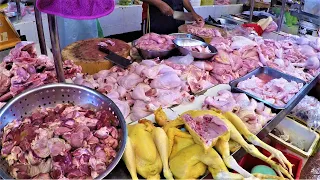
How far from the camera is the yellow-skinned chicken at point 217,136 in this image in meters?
1.60

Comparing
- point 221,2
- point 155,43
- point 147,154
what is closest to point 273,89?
point 155,43

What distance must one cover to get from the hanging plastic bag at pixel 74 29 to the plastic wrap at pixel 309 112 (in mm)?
3256

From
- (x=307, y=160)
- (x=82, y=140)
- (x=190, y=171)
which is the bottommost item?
(x=307, y=160)

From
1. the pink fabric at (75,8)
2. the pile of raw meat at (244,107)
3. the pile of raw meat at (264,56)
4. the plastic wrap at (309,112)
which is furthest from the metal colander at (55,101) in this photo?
the plastic wrap at (309,112)

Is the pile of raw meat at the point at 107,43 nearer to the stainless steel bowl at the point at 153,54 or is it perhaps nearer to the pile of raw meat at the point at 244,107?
the stainless steel bowl at the point at 153,54

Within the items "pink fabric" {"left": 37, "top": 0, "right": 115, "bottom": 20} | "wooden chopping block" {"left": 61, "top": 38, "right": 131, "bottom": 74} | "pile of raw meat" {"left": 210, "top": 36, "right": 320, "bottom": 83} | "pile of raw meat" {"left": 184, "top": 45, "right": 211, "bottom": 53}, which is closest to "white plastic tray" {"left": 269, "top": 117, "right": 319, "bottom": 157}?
"pile of raw meat" {"left": 210, "top": 36, "right": 320, "bottom": 83}

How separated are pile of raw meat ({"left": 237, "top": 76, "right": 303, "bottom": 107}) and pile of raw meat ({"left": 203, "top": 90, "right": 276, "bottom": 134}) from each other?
19 centimetres

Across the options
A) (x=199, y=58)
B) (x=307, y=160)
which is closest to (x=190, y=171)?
(x=307, y=160)

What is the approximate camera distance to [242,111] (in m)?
2.20

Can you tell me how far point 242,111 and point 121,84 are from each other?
108 centimetres

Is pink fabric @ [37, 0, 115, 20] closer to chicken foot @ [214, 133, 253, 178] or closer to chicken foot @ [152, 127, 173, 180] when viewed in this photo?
chicken foot @ [152, 127, 173, 180]

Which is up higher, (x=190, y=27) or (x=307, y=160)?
(x=190, y=27)

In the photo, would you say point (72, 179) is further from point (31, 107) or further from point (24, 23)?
point (24, 23)

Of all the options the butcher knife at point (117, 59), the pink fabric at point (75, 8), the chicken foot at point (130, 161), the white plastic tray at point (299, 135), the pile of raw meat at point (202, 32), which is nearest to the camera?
the pink fabric at point (75, 8)
